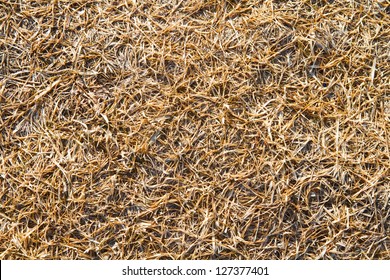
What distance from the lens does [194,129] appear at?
2111mm

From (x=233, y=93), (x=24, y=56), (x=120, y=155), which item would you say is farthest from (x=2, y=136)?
(x=233, y=93)

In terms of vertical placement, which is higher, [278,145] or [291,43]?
[291,43]

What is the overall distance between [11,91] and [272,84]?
1.08 metres

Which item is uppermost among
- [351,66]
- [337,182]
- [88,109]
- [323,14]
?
[323,14]

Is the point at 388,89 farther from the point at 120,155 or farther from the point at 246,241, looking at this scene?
the point at 120,155

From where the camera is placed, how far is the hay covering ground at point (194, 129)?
2.07 m

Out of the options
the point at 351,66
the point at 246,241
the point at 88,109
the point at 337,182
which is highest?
the point at 351,66

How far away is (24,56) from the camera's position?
218cm

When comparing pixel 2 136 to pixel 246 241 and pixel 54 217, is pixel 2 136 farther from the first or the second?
pixel 246 241

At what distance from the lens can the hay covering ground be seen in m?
2.07

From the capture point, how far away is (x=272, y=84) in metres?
2.13

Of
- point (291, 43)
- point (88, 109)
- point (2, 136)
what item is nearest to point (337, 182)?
point (291, 43)

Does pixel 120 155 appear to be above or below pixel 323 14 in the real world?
below

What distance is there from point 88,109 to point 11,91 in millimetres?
335
